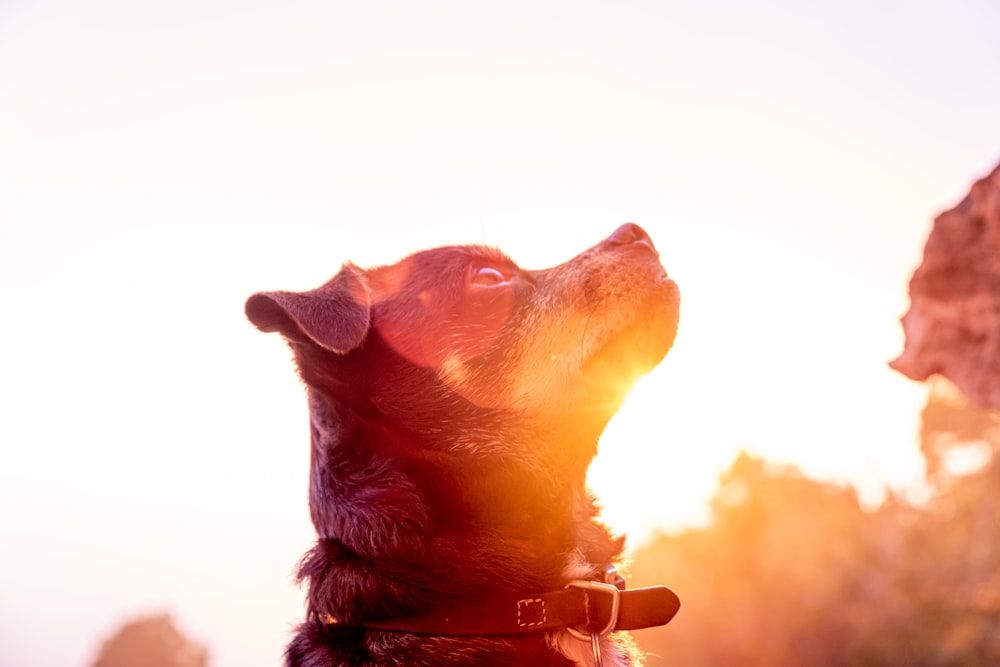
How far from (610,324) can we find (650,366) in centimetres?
38

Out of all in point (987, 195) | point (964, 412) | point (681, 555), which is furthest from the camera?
point (681, 555)

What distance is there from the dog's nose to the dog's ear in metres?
1.56

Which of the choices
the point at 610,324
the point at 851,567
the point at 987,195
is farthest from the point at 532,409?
the point at 851,567

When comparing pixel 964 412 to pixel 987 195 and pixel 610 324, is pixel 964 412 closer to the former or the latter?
pixel 987 195

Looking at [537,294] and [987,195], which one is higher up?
[987,195]

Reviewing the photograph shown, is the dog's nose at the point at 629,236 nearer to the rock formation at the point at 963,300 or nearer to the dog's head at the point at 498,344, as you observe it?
the dog's head at the point at 498,344

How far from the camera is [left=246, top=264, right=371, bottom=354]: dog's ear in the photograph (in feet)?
10.6

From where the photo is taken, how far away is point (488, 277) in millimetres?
4152

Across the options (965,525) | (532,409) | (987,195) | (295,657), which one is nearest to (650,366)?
(532,409)

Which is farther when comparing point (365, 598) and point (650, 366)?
point (650, 366)

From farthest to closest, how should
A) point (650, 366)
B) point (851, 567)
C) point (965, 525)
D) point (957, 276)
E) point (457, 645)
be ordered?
point (851, 567) < point (965, 525) < point (957, 276) < point (650, 366) < point (457, 645)

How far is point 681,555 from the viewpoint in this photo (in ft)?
114

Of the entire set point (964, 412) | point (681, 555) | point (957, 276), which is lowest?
point (957, 276)

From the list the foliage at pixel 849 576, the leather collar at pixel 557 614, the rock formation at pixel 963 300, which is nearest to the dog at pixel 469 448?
the leather collar at pixel 557 614
